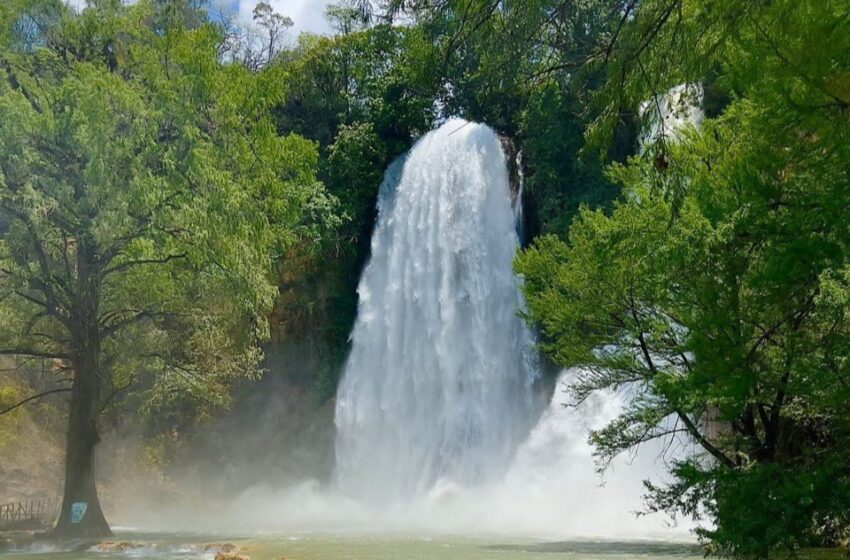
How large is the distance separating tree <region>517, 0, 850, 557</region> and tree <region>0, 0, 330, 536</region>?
21.3 feet

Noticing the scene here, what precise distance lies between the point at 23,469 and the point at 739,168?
23.5m

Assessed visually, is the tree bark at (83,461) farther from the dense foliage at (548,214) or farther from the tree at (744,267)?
the tree at (744,267)

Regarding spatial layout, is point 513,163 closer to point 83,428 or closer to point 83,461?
point 83,428

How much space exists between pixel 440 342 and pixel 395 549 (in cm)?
1100

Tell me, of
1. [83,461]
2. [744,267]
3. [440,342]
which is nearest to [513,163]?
[440,342]

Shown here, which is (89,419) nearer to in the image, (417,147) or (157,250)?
(157,250)

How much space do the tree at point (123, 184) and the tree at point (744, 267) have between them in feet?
21.3

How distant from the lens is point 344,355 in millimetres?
27203

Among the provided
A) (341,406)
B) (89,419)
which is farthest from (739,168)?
(341,406)

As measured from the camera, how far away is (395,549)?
560 inches

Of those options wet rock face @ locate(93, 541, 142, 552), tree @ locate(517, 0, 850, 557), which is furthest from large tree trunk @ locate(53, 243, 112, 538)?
tree @ locate(517, 0, 850, 557)

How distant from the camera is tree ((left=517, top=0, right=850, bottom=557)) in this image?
4.99 meters

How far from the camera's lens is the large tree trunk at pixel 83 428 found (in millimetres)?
16062

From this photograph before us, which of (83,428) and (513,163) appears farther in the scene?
(513,163)
